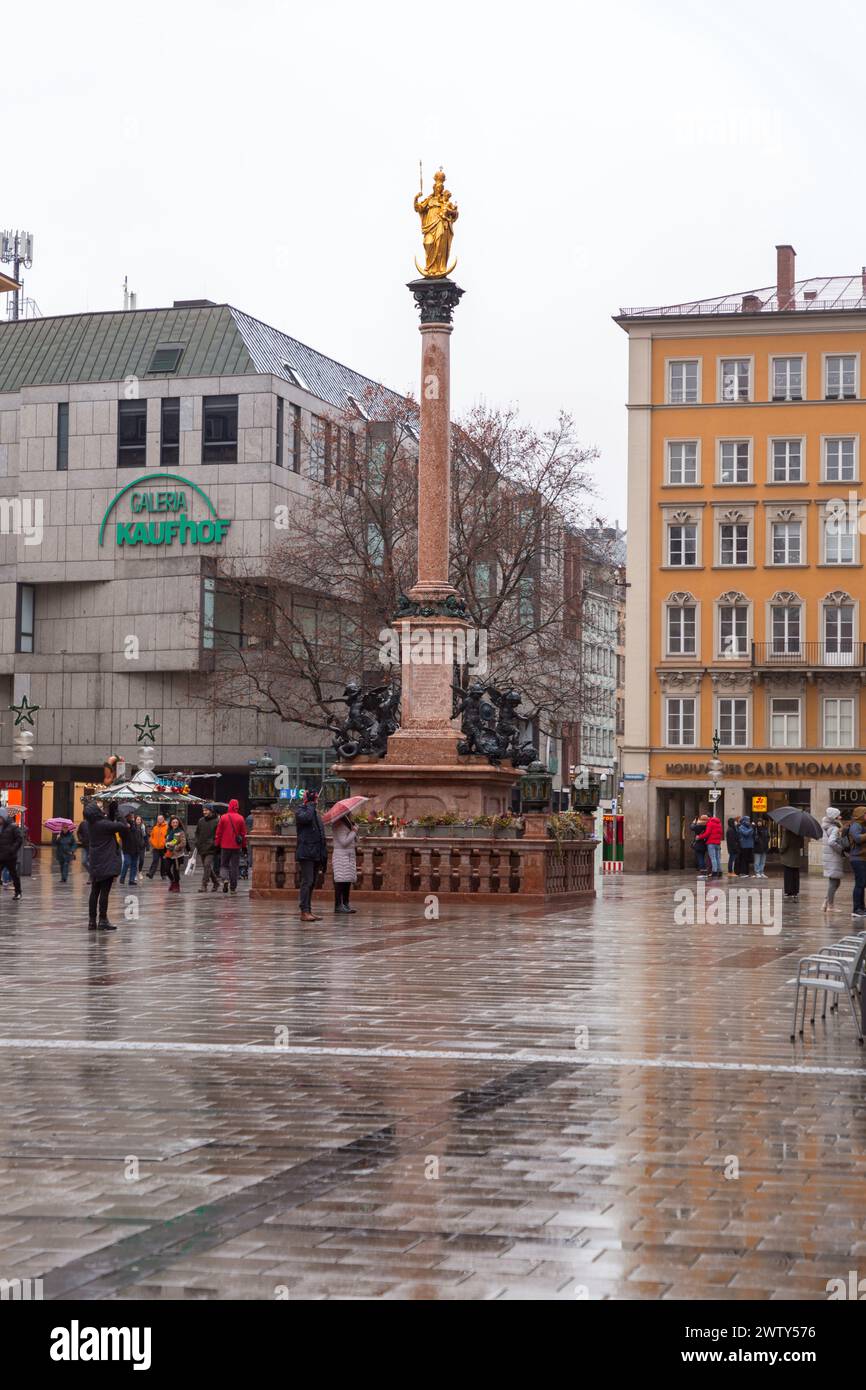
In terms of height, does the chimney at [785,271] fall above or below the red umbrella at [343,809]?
above

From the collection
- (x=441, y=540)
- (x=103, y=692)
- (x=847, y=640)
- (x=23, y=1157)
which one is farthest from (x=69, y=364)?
(x=23, y=1157)

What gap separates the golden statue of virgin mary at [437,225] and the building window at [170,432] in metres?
35.2

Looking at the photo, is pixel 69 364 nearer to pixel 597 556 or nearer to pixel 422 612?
pixel 597 556

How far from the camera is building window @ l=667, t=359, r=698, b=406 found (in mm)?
69500

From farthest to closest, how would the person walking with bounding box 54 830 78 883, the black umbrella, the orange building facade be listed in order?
the orange building facade < the person walking with bounding box 54 830 78 883 < the black umbrella

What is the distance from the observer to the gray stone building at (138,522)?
7019 centimetres

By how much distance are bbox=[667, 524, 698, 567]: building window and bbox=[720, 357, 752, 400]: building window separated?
15.7 feet

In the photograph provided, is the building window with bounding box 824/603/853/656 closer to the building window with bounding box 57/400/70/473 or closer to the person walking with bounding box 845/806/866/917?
the building window with bounding box 57/400/70/473

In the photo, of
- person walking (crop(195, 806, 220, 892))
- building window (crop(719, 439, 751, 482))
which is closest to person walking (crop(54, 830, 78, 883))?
person walking (crop(195, 806, 220, 892))

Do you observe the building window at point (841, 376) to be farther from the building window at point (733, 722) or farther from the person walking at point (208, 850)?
the person walking at point (208, 850)

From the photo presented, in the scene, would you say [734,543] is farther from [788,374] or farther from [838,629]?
[788,374]

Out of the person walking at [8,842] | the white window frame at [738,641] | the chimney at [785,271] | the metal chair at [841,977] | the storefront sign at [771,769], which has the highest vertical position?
the chimney at [785,271]

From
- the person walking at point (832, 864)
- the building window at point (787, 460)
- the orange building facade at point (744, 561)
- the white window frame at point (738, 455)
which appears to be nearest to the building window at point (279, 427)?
the orange building facade at point (744, 561)

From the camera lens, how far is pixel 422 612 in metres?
35.2
